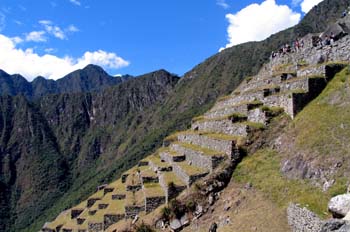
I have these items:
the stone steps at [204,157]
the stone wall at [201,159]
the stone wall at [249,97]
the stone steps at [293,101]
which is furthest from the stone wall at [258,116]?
the stone wall at [201,159]

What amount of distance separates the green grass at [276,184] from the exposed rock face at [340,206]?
130 centimetres

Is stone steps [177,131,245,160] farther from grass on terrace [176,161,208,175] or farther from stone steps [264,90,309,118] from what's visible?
stone steps [264,90,309,118]

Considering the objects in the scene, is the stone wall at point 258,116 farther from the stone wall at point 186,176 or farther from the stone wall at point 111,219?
the stone wall at point 111,219

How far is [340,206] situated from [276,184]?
6.29 m

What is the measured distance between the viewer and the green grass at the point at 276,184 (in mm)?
13359

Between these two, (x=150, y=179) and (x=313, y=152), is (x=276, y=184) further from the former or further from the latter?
(x=150, y=179)

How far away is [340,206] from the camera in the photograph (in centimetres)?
1016

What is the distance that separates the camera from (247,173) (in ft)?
61.8

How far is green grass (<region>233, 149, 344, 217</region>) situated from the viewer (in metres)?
13.4

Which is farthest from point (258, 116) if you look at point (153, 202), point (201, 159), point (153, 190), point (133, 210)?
point (133, 210)

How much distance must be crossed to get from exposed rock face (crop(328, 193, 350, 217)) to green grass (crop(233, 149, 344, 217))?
51.3 inches

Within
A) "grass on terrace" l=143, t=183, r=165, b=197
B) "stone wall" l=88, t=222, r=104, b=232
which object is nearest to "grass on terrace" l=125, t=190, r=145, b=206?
"grass on terrace" l=143, t=183, r=165, b=197

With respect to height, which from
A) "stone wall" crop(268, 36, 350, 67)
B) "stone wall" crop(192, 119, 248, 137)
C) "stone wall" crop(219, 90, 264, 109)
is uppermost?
"stone wall" crop(268, 36, 350, 67)

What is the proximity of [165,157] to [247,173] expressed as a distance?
39.6 feet
